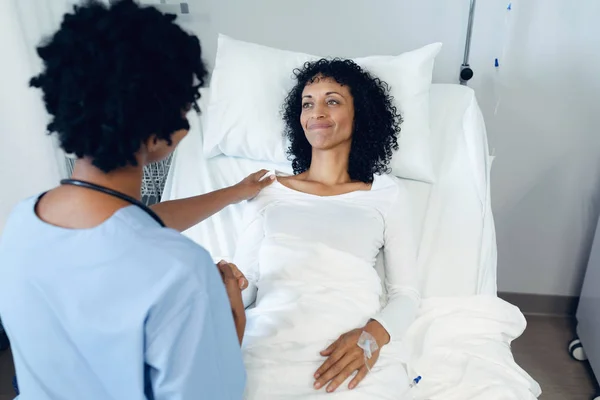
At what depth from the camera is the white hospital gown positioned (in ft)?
3.72

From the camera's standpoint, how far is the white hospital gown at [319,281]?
3.72 ft

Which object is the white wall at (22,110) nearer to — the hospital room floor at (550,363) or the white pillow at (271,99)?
the white pillow at (271,99)

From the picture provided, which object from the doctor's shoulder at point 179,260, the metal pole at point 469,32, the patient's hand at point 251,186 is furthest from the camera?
the metal pole at point 469,32

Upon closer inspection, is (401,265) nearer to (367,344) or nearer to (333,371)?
(367,344)

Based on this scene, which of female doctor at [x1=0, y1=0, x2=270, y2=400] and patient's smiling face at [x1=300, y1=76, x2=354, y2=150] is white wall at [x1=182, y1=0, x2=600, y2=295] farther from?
female doctor at [x1=0, y1=0, x2=270, y2=400]

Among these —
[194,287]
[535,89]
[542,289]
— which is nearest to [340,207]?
[194,287]

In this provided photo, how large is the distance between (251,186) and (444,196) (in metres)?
0.67

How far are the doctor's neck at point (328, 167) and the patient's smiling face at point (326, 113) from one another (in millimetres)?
29

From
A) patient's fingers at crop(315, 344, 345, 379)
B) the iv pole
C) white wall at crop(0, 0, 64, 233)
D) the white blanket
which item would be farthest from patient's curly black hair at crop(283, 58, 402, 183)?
white wall at crop(0, 0, 64, 233)

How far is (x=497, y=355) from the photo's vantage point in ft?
4.37

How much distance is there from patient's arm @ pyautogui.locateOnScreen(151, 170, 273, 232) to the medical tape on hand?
1.79 feet

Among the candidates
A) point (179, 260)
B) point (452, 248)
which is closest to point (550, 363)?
point (452, 248)

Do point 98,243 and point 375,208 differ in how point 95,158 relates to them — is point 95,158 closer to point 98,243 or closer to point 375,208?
point 98,243

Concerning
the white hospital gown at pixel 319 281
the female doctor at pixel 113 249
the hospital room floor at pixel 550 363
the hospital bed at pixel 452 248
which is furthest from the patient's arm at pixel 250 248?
the hospital room floor at pixel 550 363
